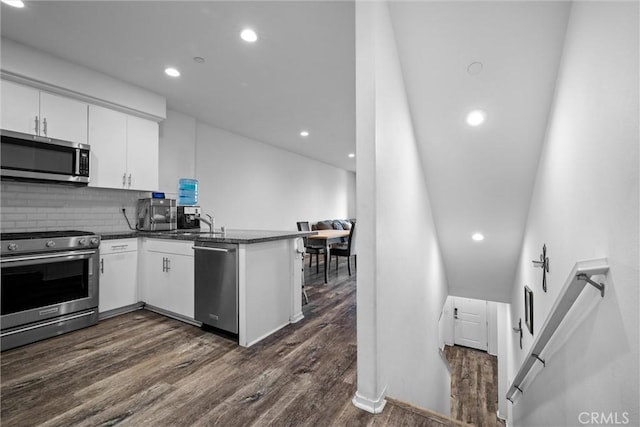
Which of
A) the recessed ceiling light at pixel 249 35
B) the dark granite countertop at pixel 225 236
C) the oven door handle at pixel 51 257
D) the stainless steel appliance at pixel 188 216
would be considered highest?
the recessed ceiling light at pixel 249 35

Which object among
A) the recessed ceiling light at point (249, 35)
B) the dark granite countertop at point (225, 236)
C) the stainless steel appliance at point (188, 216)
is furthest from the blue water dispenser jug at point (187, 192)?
the recessed ceiling light at point (249, 35)

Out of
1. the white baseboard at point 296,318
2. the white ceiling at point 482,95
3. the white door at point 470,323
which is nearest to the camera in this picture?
the white ceiling at point 482,95

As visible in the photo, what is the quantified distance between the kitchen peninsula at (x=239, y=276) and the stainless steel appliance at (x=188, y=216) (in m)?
0.59

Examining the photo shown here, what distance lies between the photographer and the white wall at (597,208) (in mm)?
901

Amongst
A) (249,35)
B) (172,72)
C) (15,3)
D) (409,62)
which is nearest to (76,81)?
(15,3)

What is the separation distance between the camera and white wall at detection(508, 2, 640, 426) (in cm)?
90

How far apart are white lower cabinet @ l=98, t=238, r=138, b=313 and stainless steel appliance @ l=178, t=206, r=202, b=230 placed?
64cm

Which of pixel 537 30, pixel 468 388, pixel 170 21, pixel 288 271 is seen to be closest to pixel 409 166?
pixel 537 30

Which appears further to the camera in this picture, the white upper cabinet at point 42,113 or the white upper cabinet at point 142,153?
the white upper cabinet at point 142,153

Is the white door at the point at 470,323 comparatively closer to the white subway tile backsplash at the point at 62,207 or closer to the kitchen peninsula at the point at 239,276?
the kitchen peninsula at the point at 239,276

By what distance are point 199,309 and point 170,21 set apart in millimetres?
2462

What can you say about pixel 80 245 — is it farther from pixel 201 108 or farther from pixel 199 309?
pixel 201 108

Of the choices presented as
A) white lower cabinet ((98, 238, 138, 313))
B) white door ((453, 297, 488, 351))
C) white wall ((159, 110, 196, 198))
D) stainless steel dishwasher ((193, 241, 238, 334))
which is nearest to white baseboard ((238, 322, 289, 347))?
stainless steel dishwasher ((193, 241, 238, 334))

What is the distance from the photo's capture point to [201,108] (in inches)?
149
